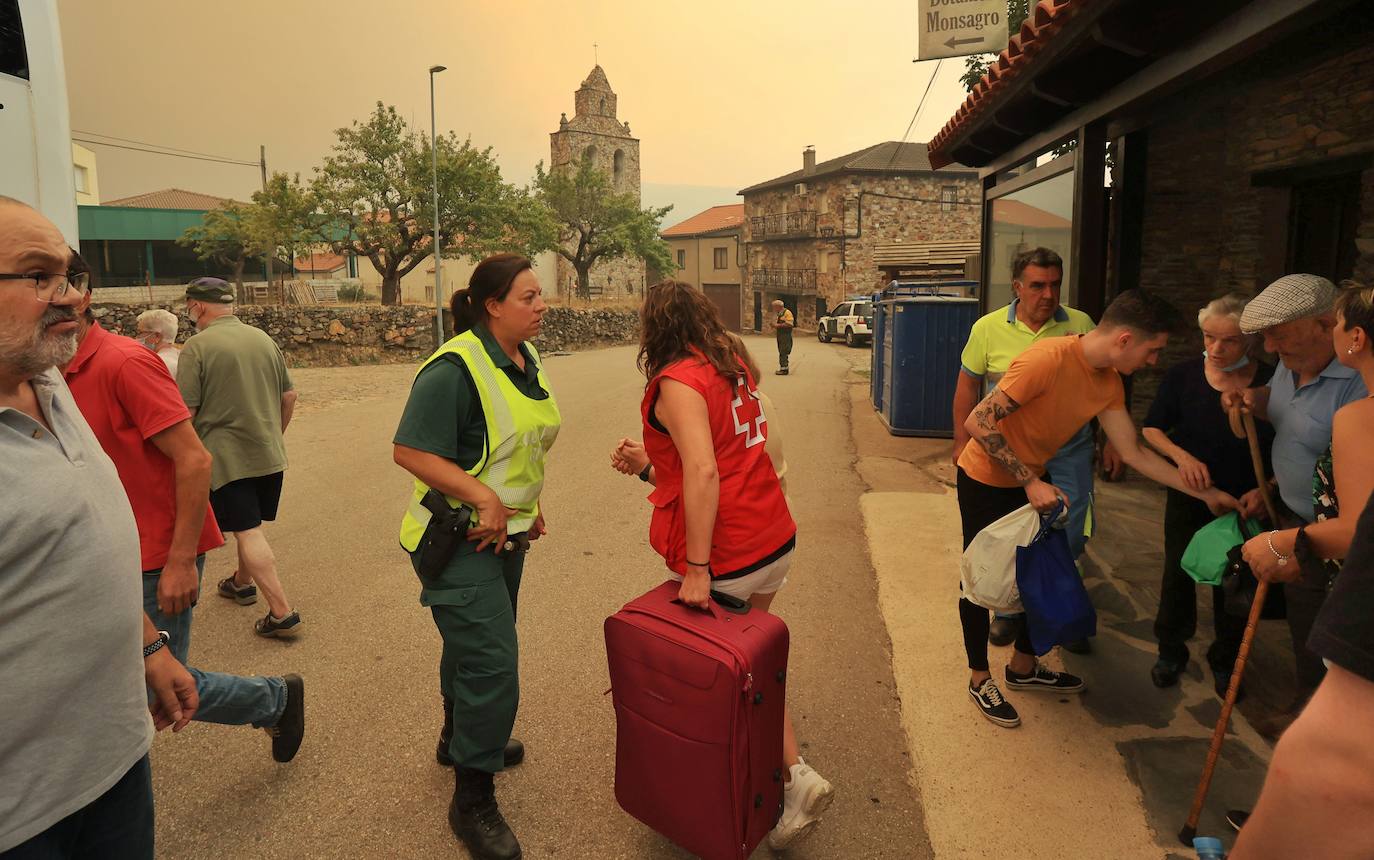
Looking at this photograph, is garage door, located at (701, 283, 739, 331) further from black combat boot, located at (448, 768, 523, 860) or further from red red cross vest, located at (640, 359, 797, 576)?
black combat boot, located at (448, 768, 523, 860)

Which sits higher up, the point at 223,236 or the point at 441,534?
the point at 223,236

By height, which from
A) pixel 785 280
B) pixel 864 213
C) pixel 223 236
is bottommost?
pixel 785 280

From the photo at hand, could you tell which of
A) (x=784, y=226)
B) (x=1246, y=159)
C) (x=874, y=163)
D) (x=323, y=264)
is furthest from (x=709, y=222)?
(x=1246, y=159)

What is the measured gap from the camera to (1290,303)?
298 cm

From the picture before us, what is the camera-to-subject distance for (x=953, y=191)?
43.7 metres

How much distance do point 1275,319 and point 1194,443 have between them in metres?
0.94

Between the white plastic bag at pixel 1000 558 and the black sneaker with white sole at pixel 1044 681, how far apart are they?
24.0 inches

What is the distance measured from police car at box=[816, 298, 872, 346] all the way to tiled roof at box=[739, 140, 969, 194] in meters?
10.5

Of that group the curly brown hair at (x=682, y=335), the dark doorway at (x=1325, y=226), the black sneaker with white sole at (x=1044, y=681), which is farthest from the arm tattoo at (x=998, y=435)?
the dark doorway at (x=1325, y=226)

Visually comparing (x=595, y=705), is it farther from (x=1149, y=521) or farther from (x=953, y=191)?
(x=953, y=191)

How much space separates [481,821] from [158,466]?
64.8 inches

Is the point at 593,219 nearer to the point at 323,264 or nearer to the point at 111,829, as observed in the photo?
the point at 323,264

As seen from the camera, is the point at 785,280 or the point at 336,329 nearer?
the point at 336,329

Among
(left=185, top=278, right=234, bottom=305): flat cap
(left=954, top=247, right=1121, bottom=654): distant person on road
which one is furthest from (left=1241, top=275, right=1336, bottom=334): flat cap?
(left=185, top=278, right=234, bottom=305): flat cap
